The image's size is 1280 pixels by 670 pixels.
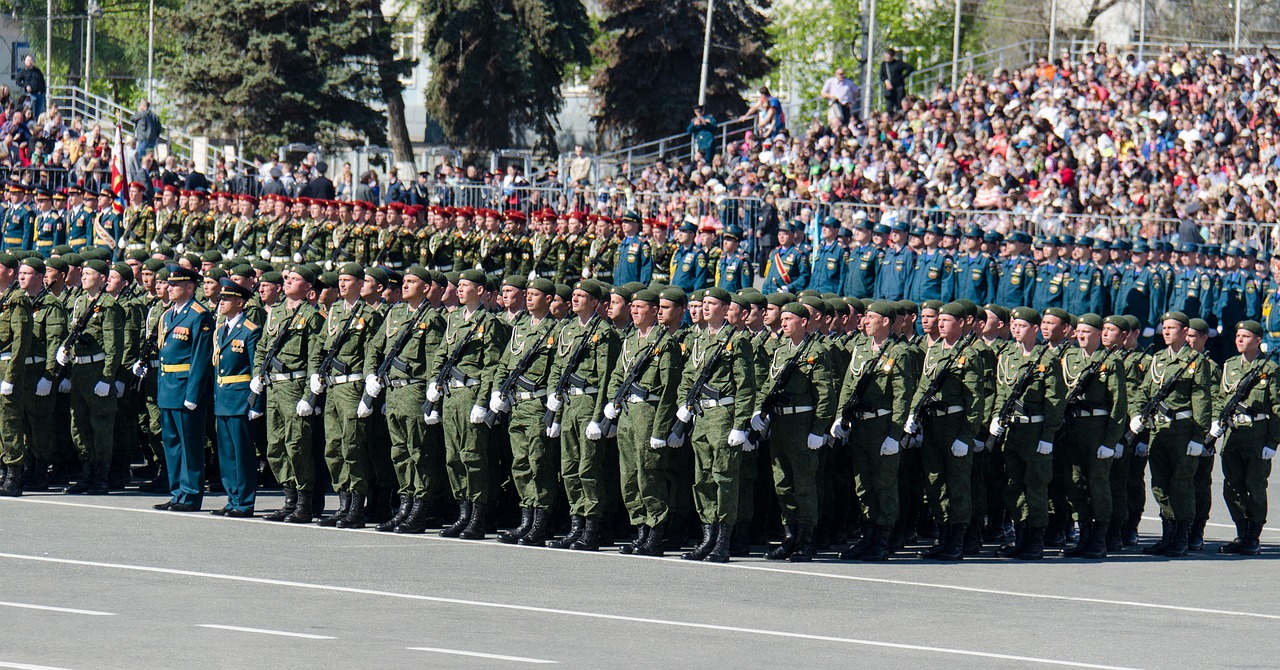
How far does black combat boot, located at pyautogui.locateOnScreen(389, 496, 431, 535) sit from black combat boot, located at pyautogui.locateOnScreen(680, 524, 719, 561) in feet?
6.17

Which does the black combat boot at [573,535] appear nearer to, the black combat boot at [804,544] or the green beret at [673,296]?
the black combat boot at [804,544]

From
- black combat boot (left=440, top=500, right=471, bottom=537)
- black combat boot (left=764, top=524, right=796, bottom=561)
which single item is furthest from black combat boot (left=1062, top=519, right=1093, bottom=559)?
black combat boot (left=440, top=500, right=471, bottom=537)

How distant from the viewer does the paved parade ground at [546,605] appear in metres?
9.29

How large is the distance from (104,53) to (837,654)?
180ft

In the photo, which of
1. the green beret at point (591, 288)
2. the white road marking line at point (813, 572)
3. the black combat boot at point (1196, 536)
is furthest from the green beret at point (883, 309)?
the black combat boot at point (1196, 536)

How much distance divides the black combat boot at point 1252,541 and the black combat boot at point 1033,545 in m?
1.56

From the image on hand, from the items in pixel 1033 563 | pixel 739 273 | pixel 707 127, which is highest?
pixel 707 127

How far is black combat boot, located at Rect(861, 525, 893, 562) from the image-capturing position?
1322cm

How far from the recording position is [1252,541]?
1404 centimetres

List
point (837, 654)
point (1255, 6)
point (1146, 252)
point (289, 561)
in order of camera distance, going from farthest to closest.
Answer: point (1255, 6), point (1146, 252), point (289, 561), point (837, 654)

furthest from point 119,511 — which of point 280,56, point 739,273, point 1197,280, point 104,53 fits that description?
point 104,53

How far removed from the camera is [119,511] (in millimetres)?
13945

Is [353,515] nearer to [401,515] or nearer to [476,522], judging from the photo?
[401,515]

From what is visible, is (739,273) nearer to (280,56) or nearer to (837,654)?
(837,654)
